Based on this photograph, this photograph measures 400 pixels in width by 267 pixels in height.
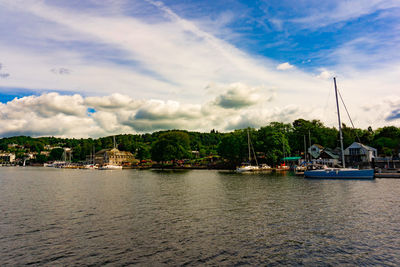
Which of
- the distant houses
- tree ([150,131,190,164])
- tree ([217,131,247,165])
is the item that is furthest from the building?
tree ([150,131,190,164])

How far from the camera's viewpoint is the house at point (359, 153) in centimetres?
9588

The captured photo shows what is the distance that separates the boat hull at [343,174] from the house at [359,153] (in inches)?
1532

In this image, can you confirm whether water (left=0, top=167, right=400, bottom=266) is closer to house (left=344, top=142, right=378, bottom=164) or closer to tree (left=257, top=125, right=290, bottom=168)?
house (left=344, top=142, right=378, bottom=164)

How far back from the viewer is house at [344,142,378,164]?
315 feet

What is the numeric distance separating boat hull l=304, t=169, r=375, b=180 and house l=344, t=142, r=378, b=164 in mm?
38916

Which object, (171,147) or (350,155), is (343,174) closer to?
(350,155)

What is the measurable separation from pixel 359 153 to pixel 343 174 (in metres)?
43.4

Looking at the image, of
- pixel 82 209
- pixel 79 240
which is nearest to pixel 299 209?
pixel 79 240

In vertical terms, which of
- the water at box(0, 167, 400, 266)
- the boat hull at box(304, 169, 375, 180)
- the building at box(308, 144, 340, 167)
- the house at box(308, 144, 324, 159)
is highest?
the house at box(308, 144, 324, 159)

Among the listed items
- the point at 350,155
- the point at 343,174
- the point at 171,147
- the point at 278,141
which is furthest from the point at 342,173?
the point at 171,147

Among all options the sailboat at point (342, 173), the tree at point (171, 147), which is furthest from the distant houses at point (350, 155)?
the tree at point (171, 147)

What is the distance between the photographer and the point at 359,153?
98750mm

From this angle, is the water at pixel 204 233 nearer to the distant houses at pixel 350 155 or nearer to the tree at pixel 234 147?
the distant houses at pixel 350 155

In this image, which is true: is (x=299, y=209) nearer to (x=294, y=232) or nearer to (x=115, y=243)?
(x=294, y=232)
